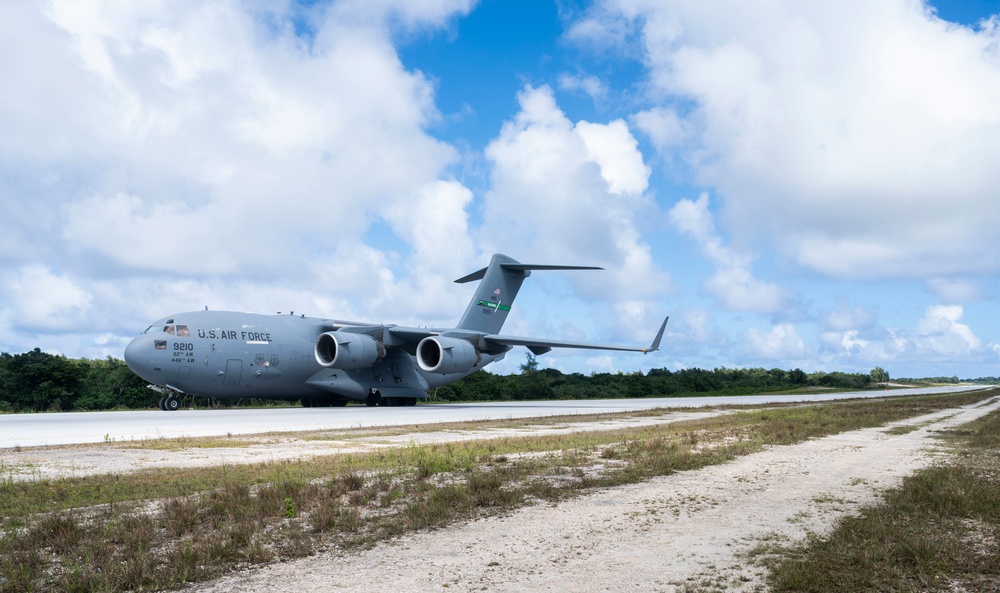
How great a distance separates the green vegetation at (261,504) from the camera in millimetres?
5055

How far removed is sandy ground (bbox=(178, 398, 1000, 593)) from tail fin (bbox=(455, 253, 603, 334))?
27643mm

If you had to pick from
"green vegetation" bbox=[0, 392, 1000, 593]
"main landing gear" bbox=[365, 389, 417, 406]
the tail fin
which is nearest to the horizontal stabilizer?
the tail fin

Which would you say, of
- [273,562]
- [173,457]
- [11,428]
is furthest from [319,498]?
[11,428]

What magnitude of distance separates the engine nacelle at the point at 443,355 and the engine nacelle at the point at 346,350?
78.9 inches

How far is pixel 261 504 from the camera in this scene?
687cm

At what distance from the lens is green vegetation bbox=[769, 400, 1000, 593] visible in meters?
4.64

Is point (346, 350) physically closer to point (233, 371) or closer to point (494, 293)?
point (233, 371)

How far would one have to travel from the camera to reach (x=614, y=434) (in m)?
15.3

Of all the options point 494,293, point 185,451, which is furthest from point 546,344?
point 185,451

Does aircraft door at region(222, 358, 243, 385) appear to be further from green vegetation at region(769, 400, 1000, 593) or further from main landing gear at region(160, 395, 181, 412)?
green vegetation at region(769, 400, 1000, 593)

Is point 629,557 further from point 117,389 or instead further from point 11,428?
point 117,389

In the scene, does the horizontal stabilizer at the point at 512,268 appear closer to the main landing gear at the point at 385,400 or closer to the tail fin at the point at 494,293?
the tail fin at the point at 494,293

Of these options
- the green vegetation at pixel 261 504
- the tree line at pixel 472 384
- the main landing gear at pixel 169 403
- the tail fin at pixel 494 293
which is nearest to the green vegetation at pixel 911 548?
the green vegetation at pixel 261 504

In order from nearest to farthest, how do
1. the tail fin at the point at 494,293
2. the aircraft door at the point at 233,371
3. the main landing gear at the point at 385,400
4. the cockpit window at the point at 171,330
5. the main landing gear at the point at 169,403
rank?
the cockpit window at the point at 171,330, the main landing gear at the point at 169,403, the aircraft door at the point at 233,371, the main landing gear at the point at 385,400, the tail fin at the point at 494,293
